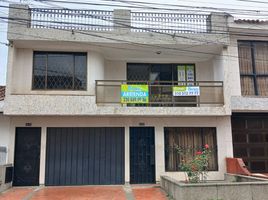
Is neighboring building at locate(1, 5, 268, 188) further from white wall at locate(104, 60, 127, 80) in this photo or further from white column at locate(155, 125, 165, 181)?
white wall at locate(104, 60, 127, 80)

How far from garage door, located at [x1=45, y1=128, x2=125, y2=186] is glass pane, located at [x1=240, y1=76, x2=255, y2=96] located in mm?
5699

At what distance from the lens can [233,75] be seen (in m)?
12.0

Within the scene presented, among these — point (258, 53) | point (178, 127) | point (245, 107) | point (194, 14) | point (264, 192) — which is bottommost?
point (264, 192)

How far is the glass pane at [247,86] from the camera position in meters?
12.1

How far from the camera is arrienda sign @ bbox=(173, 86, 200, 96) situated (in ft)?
37.6

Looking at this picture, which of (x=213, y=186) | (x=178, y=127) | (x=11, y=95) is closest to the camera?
→ (x=213, y=186)

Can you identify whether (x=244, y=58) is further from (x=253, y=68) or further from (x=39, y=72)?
(x=39, y=72)

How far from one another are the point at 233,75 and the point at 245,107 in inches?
58.4

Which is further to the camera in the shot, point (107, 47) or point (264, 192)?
point (107, 47)

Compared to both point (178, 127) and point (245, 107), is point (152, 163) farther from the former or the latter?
point (245, 107)

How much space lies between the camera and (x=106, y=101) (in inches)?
475

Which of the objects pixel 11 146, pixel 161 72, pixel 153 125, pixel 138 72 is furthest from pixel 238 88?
pixel 11 146

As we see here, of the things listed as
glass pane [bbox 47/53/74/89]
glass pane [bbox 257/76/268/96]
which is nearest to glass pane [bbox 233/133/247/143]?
glass pane [bbox 257/76/268/96]

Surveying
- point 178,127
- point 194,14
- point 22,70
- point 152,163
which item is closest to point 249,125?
point 178,127
